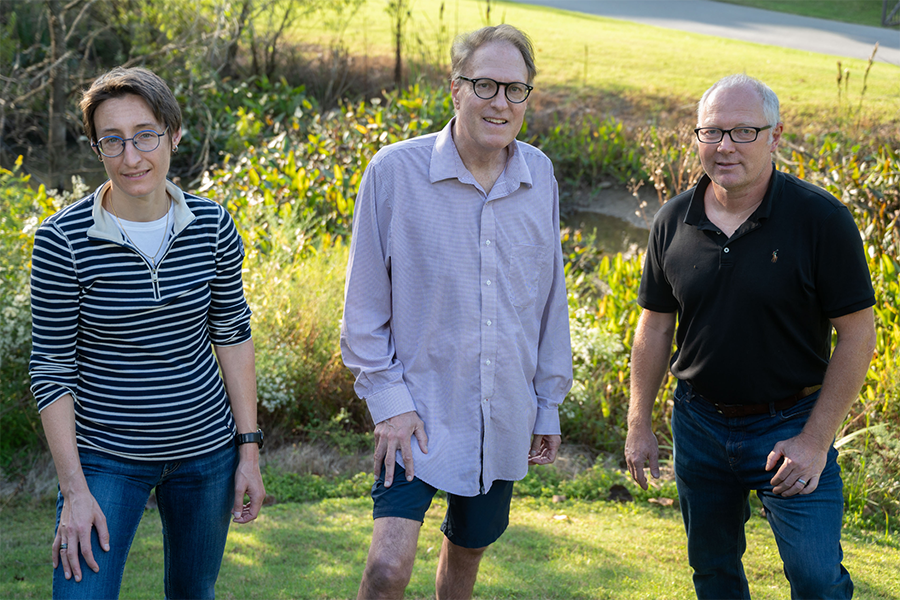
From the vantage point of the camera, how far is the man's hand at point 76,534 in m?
2.27

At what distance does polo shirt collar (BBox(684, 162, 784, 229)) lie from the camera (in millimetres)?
2828

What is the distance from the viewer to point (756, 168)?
2852 mm

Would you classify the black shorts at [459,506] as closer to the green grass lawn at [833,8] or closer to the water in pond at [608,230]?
the water in pond at [608,230]

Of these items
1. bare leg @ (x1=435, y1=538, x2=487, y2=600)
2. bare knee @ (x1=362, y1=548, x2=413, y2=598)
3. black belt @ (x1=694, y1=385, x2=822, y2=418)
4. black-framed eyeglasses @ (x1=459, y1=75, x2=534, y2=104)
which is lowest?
bare leg @ (x1=435, y1=538, x2=487, y2=600)

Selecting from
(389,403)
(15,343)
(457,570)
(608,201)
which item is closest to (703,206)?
(389,403)

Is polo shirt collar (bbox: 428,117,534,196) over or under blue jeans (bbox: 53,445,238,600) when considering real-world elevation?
over

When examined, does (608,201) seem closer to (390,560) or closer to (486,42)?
(486,42)

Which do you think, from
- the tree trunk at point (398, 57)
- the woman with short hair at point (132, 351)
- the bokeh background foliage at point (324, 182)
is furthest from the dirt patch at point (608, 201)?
the woman with short hair at point (132, 351)

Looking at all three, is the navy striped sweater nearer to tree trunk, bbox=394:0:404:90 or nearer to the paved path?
tree trunk, bbox=394:0:404:90

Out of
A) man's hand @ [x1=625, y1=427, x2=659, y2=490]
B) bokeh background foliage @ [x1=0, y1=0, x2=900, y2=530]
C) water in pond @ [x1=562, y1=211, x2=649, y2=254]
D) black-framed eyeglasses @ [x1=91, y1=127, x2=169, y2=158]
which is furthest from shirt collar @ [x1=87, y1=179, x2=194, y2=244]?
water in pond @ [x1=562, y1=211, x2=649, y2=254]

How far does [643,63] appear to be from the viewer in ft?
42.8

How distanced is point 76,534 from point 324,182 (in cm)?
591

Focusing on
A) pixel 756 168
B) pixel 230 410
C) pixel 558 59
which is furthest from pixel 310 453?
pixel 558 59

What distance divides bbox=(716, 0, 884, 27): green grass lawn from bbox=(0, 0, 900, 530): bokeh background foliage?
8899 mm
